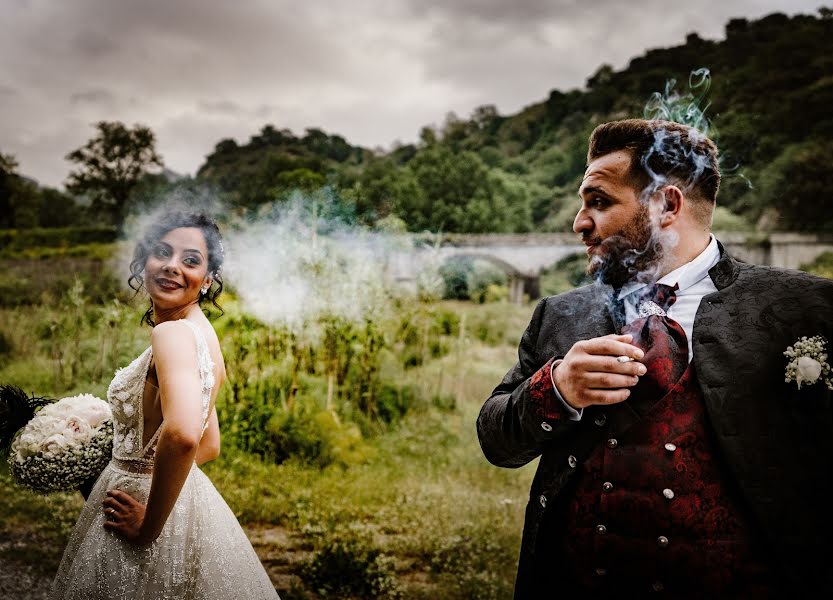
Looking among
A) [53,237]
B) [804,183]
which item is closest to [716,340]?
[53,237]

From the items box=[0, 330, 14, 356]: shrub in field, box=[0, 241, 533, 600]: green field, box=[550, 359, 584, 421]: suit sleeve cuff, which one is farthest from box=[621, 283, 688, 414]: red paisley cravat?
box=[0, 330, 14, 356]: shrub in field

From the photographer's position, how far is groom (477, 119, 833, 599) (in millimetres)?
1293

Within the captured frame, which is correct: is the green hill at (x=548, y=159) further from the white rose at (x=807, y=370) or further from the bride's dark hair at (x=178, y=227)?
the white rose at (x=807, y=370)

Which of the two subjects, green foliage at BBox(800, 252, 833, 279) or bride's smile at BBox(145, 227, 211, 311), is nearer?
bride's smile at BBox(145, 227, 211, 311)

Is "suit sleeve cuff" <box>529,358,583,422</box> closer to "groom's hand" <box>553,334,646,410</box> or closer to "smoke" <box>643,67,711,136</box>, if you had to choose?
"groom's hand" <box>553,334,646,410</box>

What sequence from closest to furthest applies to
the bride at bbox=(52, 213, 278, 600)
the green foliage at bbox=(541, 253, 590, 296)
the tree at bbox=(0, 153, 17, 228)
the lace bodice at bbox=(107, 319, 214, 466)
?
1. the bride at bbox=(52, 213, 278, 600)
2. the lace bodice at bbox=(107, 319, 214, 466)
3. the tree at bbox=(0, 153, 17, 228)
4. the green foliage at bbox=(541, 253, 590, 296)

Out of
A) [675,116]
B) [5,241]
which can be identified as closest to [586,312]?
[675,116]

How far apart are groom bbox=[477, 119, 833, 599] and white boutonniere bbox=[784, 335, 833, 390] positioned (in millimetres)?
12

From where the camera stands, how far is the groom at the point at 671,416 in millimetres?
1293

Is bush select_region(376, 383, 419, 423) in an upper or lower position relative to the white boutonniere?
lower

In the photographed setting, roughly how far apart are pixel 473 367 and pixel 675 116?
298 inches

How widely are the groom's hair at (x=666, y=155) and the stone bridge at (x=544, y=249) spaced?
13.0 m

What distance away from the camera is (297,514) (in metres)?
4.58

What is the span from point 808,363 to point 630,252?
51 cm
